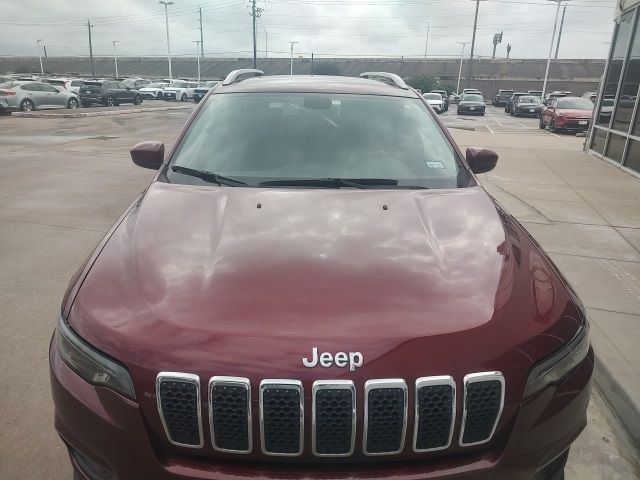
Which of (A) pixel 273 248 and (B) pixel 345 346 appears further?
(A) pixel 273 248

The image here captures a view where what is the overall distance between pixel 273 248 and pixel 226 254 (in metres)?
0.18

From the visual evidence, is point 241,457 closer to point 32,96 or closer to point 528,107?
point 32,96

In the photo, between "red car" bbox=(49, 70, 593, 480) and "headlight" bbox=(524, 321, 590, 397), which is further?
"headlight" bbox=(524, 321, 590, 397)

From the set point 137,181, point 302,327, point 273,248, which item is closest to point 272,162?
point 273,248

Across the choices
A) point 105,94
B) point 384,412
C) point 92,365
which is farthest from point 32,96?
point 384,412

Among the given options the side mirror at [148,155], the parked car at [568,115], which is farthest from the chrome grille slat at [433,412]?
the parked car at [568,115]

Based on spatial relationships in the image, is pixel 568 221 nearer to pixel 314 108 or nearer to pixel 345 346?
pixel 314 108

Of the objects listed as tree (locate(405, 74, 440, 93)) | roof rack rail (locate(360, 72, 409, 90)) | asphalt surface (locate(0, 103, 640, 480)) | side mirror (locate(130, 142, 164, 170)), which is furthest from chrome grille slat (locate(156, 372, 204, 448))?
tree (locate(405, 74, 440, 93))

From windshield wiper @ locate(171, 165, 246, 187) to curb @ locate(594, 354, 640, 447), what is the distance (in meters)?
2.44

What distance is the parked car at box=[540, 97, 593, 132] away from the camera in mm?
20781

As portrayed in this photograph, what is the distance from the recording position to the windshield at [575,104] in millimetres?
22125

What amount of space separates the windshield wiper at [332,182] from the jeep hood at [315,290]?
0.75 feet

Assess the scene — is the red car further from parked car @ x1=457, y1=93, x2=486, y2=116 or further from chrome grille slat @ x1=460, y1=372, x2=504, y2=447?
parked car @ x1=457, y1=93, x2=486, y2=116

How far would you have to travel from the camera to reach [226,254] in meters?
1.96
